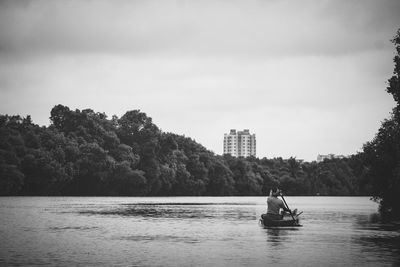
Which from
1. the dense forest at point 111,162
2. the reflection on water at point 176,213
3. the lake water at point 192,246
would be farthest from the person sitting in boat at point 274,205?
the dense forest at point 111,162

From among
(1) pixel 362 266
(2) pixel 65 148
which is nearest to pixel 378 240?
(1) pixel 362 266

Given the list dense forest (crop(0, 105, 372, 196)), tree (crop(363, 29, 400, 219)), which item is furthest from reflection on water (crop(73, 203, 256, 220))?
dense forest (crop(0, 105, 372, 196))

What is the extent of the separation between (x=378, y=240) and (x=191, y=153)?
146636 millimetres

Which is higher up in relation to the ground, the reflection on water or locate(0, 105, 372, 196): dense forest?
locate(0, 105, 372, 196): dense forest

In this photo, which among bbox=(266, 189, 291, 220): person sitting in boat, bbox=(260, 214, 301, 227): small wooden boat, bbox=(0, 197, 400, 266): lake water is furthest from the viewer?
bbox=(260, 214, 301, 227): small wooden boat

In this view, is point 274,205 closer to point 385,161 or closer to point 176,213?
point 385,161

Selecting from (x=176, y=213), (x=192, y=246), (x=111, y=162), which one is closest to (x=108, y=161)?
(x=111, y=162)

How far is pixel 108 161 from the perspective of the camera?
13575cm

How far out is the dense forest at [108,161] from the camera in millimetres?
115562

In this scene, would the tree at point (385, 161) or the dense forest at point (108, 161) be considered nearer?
the tree at point (385, 161)

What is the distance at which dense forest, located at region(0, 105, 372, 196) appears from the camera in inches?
4550

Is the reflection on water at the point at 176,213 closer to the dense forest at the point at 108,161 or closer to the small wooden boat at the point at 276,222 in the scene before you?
the small wooden boat at the point at 276,222

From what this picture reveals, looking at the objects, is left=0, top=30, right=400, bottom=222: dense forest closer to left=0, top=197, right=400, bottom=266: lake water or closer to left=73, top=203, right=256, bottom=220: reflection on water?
left=73, top=203, right=256, bottom=220: reflection on water

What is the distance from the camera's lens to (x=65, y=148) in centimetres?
12888
